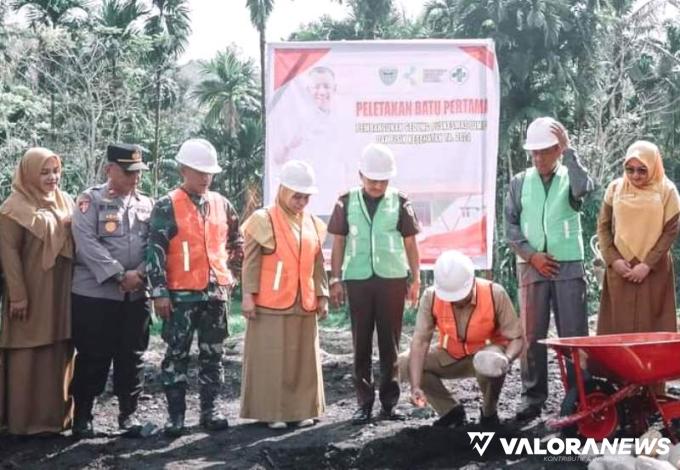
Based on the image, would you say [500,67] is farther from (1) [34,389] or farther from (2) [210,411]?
(1) [34,389]

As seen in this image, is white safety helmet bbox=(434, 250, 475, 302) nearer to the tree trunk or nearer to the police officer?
the police officer

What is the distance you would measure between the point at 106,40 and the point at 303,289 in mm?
16755

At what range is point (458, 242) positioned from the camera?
7.29 metres

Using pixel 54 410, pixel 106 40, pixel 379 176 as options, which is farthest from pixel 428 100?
pixel 106 40

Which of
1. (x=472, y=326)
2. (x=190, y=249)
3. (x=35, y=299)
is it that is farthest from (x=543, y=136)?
(x=35, y=299)

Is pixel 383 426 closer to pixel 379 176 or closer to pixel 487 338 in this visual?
pixel 487 338

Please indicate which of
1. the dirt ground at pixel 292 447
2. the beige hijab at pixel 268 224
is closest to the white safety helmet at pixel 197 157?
the beige hijab at pixel 268 224

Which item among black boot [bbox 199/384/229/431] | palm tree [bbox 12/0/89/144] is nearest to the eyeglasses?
black boot [bbox 199/384/229/431]

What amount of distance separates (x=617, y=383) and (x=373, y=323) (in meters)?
1.65

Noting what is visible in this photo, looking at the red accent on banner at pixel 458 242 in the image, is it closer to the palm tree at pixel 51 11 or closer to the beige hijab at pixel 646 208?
the beige hijab at pixel 646 208

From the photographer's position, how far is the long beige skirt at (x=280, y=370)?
560 centimetres

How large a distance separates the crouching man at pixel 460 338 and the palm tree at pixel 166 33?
19.5 meters

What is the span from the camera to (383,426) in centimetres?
560

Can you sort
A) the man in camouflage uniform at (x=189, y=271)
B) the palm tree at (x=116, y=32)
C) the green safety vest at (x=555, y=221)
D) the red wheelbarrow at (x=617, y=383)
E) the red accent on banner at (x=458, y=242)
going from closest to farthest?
the red wheelbarrow at (x=617, y=383) → the man in camouflage uniform at (x=189, y=271) → the green safety vest at (x=555, y=221) → the red accent on banner at (x=458, y=242) → the palm tree at (x=116, y=32)
